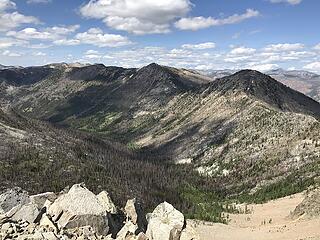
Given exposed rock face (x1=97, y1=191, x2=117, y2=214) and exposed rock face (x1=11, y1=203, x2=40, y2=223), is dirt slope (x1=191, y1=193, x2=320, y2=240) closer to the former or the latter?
exposed rock face (x1=97, y1=191, x2=117, y2=214)

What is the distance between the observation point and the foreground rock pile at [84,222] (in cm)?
5538

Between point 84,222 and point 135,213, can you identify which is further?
point 135,213

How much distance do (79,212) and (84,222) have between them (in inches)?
61.4

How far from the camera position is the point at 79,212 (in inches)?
2596

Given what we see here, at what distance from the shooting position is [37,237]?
51031 mm

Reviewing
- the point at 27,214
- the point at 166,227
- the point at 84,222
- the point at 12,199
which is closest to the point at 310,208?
the point at 166,227

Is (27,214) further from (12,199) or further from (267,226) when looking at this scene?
(267,226)

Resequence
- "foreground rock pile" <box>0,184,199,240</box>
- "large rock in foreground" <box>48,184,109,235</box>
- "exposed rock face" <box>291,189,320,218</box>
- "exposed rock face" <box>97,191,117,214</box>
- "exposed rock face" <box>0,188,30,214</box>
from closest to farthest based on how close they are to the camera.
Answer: "foreground rock pile" <box>0,184,199,240</box> < "large rock in foreground" <box>48,184,109,235</box> < "exposed rock face" <box>97,191,117,214</box> < "exposed rock face" <box>0,188,30,214</box> < "exposed rock face" <box>291,189,320,218</box>

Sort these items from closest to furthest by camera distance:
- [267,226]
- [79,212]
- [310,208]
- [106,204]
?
1. [79,212]
2. [106,204]
3. [310,208]
4. [267,226]

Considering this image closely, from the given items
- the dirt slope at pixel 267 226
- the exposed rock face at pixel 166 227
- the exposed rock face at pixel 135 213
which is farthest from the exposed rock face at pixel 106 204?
the dirt slope at pixel 267 226

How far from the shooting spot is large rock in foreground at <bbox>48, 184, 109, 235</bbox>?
6475cm

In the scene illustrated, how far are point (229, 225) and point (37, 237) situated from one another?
345ft

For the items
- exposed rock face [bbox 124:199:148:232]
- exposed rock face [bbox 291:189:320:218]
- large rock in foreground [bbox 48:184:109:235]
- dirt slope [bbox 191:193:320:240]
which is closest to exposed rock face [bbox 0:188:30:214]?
large rock in foreground [bbox 48:184:109:235]

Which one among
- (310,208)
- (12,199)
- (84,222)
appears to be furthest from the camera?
(310,208)
